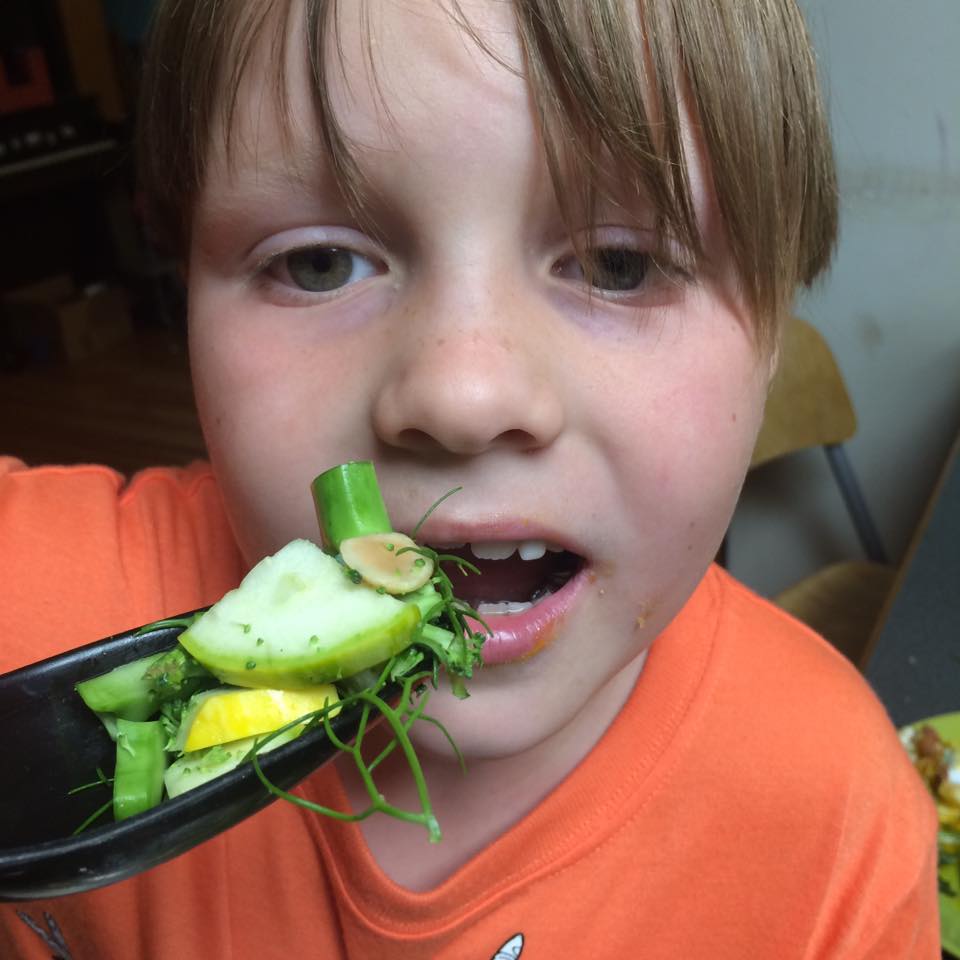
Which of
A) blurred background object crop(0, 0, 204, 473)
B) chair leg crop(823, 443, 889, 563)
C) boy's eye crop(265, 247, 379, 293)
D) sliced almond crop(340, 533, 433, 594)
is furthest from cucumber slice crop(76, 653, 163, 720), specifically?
blurred background object crop(0, 0, 204, 473)

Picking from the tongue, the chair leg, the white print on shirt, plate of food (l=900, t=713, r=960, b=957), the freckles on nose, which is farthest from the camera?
the chair leg

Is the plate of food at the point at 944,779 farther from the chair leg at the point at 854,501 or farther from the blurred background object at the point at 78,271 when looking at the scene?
the blurred background object at the point at 78,271

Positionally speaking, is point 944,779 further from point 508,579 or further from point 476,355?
point 476,355

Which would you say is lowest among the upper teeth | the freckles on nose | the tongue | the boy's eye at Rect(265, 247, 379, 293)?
the tongue

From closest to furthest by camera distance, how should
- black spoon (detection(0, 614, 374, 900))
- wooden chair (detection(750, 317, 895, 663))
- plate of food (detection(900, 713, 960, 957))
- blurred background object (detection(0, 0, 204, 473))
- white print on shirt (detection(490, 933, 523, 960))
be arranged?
black spoon (detection(0, 614, 374, 900))
white print on shirt (detection(490, 933, 523, 960))
plate of food (detection(900, 713, 960, 957))
wooden chair (detection(750, 317, 895, 663))
blurred background object (detection(0, 0, 204, 473))

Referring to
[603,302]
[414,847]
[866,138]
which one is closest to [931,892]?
[414,847]

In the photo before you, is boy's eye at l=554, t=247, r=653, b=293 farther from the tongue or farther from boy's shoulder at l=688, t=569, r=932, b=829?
boy's shoulder at l=688, t=569, r=932, b=829

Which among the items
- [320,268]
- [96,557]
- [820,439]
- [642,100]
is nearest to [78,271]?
[820,439]
